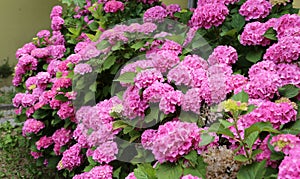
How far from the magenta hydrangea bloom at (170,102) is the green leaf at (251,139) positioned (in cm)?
45

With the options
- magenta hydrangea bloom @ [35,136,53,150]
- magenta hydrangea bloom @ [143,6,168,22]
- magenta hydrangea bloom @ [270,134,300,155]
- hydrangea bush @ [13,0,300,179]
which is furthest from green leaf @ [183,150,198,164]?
magenta hydrangea bloom @ [35,136,53,150]

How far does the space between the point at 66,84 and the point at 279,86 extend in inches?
60.8

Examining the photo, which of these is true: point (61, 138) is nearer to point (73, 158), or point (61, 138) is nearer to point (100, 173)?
point (73, 158)

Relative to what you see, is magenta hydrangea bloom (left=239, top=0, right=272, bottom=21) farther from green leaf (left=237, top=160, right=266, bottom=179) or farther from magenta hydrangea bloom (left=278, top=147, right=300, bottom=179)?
magenta hydrangea bloom (left=278, top=147, right=300, bottom=179)

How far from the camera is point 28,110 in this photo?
324 centimetres

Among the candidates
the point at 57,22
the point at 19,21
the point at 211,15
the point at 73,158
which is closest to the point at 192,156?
A: the point at 211,15

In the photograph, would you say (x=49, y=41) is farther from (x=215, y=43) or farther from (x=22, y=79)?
(x=215, y=43)

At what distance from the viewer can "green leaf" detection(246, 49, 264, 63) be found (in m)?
2.02

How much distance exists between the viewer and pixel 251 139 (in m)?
1.31

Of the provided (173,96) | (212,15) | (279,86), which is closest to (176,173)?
(173,96)

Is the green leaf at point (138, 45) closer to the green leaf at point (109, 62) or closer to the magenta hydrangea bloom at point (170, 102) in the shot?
the green leaf at point (109, 62)

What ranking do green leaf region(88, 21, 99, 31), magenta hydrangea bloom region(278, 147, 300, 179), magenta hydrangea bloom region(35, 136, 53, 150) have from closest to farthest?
1. magenta hydrangea bloom region(278, 147, 300, 179)
2. magenta hydrangea bloom region(35, 136, 53, 150)
3. green leaf region(88, 21, 99, 31)

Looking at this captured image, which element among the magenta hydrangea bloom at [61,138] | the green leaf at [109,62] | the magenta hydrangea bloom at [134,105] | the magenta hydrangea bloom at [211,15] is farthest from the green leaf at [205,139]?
the magenta hydrangea bloom at [61,138]

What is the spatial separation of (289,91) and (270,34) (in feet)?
1.37
